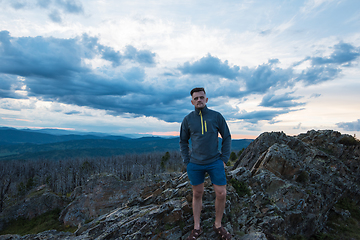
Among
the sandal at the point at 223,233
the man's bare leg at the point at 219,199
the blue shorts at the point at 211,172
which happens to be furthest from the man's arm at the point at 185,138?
the sandal at the point at 223,233

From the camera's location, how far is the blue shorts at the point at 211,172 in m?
6.41

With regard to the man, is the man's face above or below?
above

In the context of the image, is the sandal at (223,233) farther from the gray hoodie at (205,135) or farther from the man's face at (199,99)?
the man's face at (199,99)

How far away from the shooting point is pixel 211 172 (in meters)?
6.51

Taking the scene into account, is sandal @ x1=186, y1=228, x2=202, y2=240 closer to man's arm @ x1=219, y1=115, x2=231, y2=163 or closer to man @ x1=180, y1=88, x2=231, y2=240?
man @ x1=180, y1=88, x2=231, y2=240

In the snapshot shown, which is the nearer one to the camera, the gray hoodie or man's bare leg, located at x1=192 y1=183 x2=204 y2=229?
the gray hoodie

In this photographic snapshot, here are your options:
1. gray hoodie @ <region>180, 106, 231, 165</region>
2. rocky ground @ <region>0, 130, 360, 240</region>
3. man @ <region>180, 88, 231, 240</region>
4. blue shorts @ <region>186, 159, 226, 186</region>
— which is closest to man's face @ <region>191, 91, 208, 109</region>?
man @ <region>180, 88, 231, 240</region>

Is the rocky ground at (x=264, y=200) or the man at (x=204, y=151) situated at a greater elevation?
the man at (x=204, y=151)

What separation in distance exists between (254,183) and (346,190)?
12759 mm

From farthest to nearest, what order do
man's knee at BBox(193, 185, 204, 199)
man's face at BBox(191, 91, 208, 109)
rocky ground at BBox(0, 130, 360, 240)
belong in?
rocky ground at BBox(0, 130, 360, 240) → man's knee at BBox(193, 185, 204, 199) → man's face at BBox(191, 91, 208, 109)

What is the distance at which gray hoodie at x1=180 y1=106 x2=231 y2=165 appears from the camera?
648cm

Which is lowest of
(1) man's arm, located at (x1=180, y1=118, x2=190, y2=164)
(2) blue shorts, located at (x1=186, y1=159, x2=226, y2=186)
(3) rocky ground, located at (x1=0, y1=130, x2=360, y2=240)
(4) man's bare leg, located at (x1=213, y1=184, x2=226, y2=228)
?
(3) rocky ground, located at (x1=0, y1=130, x2=360, y2=240)

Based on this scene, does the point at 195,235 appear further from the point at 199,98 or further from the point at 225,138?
the point at 199,98

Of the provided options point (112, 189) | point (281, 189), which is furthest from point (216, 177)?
point (112, 189)
